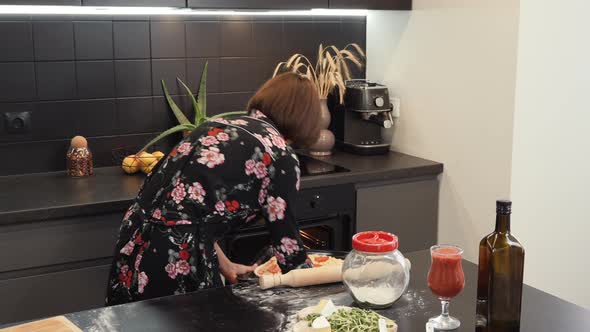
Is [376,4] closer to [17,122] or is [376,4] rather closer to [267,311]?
[17,122]

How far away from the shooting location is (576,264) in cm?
329

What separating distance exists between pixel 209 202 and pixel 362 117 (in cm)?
155

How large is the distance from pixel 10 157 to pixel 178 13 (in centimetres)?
94

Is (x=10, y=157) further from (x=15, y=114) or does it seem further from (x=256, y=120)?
(x=256, y=120)

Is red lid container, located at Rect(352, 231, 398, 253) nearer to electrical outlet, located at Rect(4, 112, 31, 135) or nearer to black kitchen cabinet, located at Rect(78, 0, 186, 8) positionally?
black kitchen cabinet, located at Rect(78, 0, 186, 8)

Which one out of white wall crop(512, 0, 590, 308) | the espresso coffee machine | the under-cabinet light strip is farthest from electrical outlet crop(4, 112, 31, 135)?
white wall crop(512, 0, 590, 308)

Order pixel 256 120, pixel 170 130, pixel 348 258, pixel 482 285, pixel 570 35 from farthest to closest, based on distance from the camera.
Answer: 1. pixel 170 130
2. pixel 570 35
3. pixel 256 120
4. pixel 348 258
5. pixel 482 285

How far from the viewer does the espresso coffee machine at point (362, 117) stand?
348cm

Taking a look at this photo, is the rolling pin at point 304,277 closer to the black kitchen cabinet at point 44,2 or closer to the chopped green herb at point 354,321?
the chopped green herb at point 354,321

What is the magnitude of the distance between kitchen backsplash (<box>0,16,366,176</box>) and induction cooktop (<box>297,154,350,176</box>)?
1.49 ft

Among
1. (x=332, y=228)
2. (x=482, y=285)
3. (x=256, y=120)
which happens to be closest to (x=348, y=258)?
(x=482, y=285)

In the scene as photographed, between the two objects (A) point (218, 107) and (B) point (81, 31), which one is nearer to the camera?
(B) point (81, 31)

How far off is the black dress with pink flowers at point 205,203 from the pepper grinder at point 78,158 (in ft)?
3.04

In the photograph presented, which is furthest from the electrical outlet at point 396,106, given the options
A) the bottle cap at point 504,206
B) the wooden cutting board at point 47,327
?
the wooden cutting board at point 47,327
